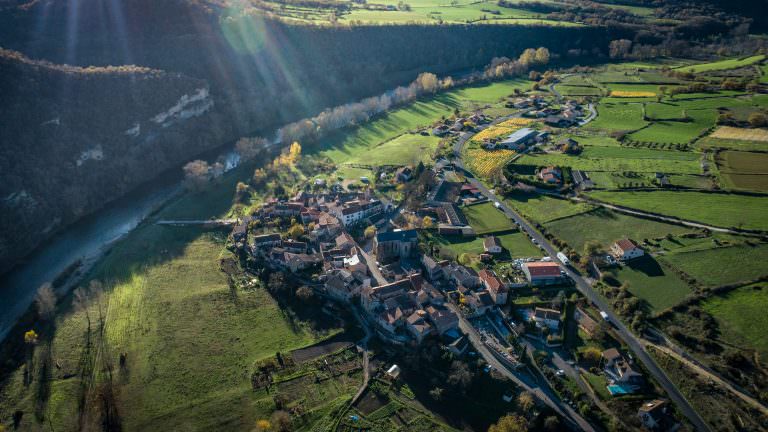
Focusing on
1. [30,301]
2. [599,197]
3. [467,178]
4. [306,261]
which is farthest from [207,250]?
[599,197]

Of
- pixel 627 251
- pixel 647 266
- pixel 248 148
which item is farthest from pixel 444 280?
pixel 248 148

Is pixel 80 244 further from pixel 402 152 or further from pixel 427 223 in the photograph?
pixel 402 152

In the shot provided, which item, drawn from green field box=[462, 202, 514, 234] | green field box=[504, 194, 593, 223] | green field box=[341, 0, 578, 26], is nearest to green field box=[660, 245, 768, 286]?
green field box=[504, 194, 593, 223]

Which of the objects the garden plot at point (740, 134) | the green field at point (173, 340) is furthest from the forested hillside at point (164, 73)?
the garden plot at point (740, 134)

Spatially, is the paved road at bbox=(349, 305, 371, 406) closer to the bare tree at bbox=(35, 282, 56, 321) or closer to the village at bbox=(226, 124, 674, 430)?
the village at bbox=(226, 124, 674, 430)

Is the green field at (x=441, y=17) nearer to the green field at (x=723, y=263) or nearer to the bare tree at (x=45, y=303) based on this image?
the green field at (x=723, y=263)

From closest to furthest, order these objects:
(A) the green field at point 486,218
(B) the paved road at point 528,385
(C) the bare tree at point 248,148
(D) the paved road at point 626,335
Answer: (D) the paved road at point 626,335 → (B) the paved road at point 528,385 → (A) the green field at point 486,218 → (C) the bare tree at point 248,148

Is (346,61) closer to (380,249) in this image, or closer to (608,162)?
(608,162)
